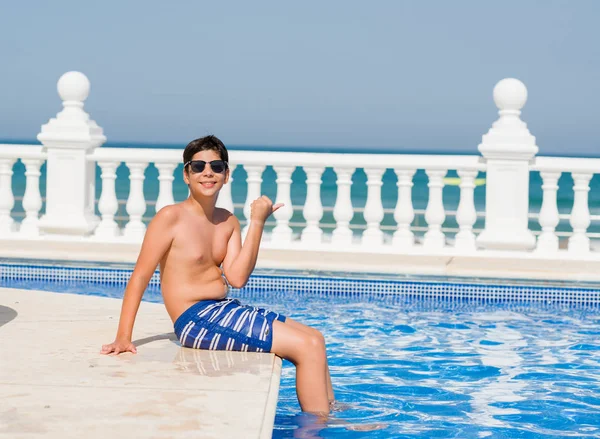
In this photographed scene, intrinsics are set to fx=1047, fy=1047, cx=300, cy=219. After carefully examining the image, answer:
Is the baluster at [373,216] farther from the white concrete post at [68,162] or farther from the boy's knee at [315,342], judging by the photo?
the boy's knee at [315,342]

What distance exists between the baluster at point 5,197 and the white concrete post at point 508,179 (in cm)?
400

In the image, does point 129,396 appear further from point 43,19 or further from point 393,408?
point 43,19

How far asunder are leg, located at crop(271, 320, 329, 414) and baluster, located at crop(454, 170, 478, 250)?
168 inches

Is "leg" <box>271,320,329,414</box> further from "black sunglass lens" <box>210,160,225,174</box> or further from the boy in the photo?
"black sunglass lens" <box>210,160,225,174</box>

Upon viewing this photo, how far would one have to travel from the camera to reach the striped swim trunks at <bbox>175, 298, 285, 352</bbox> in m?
4.43

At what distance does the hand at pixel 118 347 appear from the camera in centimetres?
441

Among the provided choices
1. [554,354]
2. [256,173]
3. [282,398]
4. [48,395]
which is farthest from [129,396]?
[256,173]

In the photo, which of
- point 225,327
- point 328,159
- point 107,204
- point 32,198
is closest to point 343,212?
point 328,159

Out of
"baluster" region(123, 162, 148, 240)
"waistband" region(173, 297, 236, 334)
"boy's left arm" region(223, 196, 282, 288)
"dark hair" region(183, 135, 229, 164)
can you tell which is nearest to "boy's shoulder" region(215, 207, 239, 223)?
"boy's left arm" region(223, 196, 282, 288)

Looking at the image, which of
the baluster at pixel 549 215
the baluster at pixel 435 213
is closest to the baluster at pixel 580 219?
the baluster at pixel 549 215

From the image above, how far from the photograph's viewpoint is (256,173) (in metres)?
8.62

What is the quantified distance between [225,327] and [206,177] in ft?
2.13

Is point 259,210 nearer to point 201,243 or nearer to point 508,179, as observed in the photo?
point 201,243

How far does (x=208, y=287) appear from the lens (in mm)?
4535
